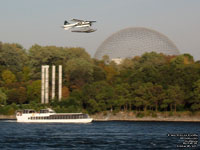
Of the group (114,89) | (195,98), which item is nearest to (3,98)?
(114,89)

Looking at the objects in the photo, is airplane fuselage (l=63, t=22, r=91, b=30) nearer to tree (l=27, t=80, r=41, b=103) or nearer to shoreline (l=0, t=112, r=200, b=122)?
shoreline (l=0, t=112, r=200, b=122)

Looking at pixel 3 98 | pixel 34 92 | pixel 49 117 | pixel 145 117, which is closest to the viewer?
pixel 49 117

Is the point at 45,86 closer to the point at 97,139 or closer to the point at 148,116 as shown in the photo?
the point at 148,116

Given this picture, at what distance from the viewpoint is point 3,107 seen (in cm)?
16038

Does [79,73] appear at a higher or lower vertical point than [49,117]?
higher

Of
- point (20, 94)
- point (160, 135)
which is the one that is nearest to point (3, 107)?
point (20, 94)

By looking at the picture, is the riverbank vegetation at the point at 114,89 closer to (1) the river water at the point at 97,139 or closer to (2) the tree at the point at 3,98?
(2) the tree at the point at 3,98

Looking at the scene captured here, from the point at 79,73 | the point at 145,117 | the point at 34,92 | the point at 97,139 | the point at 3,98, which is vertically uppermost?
the point at 79,73

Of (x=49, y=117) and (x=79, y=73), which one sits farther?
(x=79, y=73)

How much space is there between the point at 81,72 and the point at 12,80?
75.3 feet

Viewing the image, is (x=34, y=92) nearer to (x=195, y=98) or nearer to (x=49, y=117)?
(x=49, y=117)

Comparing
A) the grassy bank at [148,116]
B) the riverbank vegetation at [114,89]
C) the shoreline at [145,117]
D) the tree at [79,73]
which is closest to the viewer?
the shoreline at [145,117]

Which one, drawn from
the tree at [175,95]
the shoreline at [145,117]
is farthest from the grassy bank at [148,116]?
the tree at [175,95]

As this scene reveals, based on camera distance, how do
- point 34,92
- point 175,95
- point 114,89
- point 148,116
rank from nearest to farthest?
point 175,95 < point 148,116 < point 114,89 < point 34,92
